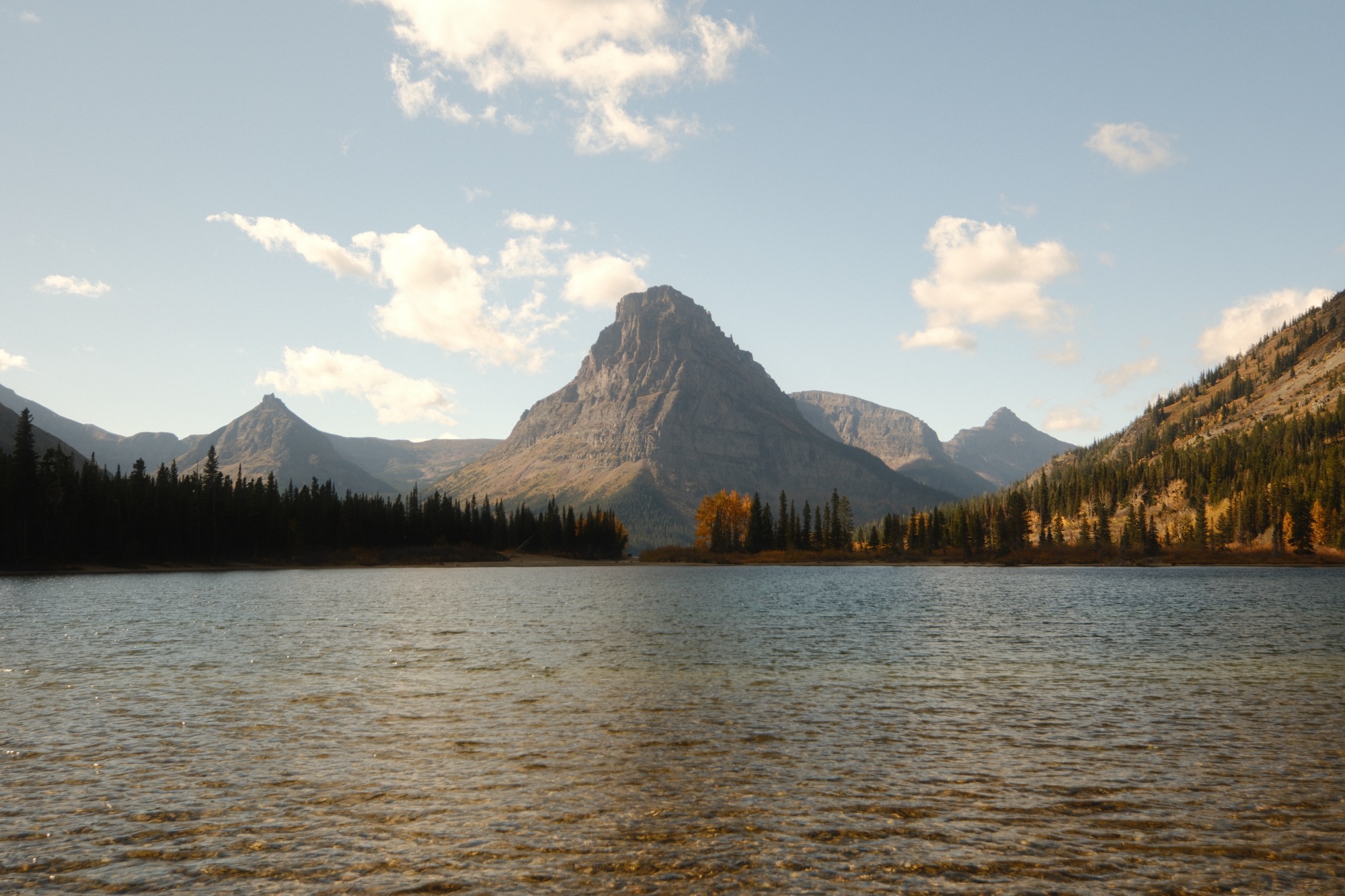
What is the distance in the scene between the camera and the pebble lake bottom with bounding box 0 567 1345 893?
14.5 meters

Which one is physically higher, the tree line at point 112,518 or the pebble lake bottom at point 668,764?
the tree line at point 112,518

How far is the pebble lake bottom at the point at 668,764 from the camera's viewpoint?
1452 cm

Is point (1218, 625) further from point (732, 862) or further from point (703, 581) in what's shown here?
point (703, 581)

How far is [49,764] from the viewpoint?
2142 cm

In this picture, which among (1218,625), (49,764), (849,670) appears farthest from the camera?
(1218,625)

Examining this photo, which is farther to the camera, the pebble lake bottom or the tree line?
the tree line

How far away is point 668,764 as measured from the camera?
2217cm

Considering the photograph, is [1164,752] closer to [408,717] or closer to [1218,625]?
[408,717]

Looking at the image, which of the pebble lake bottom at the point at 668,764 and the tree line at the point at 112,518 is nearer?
the pebble lake bottom at the point at 668,764

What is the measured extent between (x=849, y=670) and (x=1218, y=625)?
1801 inches

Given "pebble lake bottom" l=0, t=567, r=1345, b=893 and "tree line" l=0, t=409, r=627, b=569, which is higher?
"tree line" l=0, t=409, r=627, b=569

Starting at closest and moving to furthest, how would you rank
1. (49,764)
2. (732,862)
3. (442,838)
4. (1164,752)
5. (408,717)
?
1. (732,862)
2. (442,838)
3. (49,764)
4. (1164,752)
5. (408,717)

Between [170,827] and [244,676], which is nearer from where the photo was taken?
[170,827]

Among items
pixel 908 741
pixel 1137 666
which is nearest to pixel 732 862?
pixel 908 741
